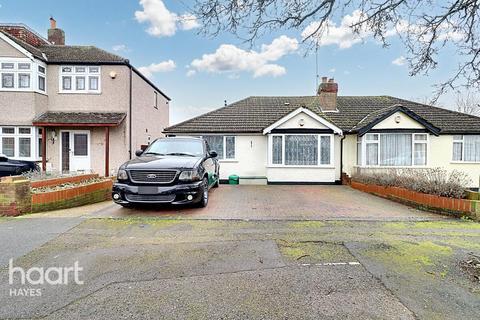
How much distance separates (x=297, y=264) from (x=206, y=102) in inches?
846

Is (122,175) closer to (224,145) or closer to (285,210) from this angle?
(285,210)

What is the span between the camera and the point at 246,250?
4.81 metres

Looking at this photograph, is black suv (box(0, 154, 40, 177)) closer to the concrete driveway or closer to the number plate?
the concrete driveway

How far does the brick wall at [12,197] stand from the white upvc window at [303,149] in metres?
10.4

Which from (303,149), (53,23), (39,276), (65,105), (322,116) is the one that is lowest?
(39,276)

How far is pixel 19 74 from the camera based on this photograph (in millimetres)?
15406

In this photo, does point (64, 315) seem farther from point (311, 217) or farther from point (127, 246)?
point (311, 217)

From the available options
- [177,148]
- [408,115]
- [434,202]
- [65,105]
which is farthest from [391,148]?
[65,105]

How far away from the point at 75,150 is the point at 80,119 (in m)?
1.85

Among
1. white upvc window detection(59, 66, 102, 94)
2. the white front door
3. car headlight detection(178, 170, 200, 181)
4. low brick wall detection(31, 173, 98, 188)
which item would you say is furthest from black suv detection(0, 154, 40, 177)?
car headlight detection(178, 170, 200, 181)

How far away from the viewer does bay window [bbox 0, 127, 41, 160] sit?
15.6m

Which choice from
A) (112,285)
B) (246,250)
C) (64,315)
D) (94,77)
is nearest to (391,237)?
(246,250)

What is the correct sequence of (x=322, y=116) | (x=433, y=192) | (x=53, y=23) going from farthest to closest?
(x=53, y=23)
(x=322, y=116)
(x=433, y=192)

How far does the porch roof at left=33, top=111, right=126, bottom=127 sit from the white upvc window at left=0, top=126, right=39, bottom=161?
0.84 m
